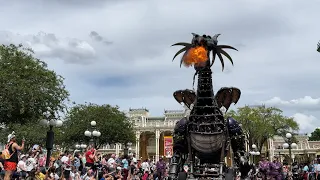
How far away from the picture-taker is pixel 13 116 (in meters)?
30.2

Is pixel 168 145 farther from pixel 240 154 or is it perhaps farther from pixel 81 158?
pixel 240 154

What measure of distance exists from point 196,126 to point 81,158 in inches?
390

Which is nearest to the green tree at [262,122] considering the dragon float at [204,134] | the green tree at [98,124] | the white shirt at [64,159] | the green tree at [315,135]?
the green tree at [98,124]

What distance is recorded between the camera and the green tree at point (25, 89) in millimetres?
28703

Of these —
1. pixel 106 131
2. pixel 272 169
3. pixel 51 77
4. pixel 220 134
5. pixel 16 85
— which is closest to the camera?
pixel 220 134

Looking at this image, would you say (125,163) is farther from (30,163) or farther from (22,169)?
(22,169)

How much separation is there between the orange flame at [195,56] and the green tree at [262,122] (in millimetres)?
43301

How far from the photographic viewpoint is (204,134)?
9.74 metres

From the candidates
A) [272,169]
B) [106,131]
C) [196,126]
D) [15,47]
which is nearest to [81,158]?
[272,169]

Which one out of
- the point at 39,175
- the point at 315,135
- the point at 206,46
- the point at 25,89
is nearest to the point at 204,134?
the point at 206,46

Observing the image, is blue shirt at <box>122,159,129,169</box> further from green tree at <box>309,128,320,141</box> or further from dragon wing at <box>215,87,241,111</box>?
green tree at <box>309,128,320,141</box>

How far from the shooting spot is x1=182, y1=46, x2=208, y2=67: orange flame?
9.76 meters

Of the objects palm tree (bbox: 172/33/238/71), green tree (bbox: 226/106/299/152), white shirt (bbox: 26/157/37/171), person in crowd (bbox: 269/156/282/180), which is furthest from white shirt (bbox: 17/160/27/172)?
green tree (bbox: 226/106/299/152)

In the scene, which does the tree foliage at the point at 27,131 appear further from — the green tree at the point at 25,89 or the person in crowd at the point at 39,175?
the person in crowd at the point at 39,175
